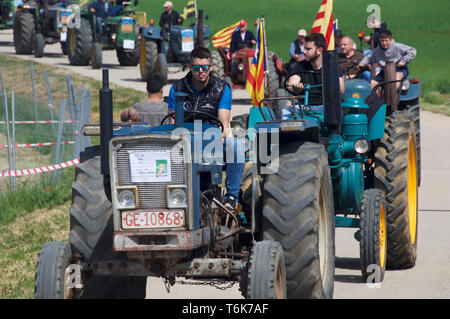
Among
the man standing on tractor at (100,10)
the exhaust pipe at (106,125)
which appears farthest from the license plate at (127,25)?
the exhaust pipe at (106,125)

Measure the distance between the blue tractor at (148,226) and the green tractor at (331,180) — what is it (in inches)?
12.3

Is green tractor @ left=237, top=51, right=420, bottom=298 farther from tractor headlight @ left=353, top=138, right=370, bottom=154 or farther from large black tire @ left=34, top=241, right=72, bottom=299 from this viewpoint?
large black tire @ left=34, top=241, right=72, bottom=299

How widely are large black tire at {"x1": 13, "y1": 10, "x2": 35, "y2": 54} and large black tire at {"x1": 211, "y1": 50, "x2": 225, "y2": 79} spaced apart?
8358mm

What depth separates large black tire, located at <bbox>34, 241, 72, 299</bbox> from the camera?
570 centimetres

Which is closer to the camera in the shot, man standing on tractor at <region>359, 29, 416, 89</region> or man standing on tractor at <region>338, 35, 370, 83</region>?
man standing on tractor at <region>338, 35, 370, 83</region>

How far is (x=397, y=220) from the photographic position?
8750mm

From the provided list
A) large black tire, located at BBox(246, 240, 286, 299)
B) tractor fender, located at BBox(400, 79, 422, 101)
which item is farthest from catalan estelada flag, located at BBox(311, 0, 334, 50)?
large black tire, located at BBox(246, 240, 286, 299)

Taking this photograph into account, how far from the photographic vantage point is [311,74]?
9016 millimetres

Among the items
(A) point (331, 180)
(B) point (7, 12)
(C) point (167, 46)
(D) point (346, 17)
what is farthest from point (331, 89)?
(D) point (346, 17)

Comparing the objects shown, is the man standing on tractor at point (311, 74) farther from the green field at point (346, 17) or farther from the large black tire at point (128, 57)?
the green field at point (346, 17)

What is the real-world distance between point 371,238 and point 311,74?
1.89 meters

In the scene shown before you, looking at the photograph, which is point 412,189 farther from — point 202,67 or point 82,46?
point 82,46

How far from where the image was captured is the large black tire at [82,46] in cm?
2581

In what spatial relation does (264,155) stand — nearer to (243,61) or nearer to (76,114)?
(76,114)
